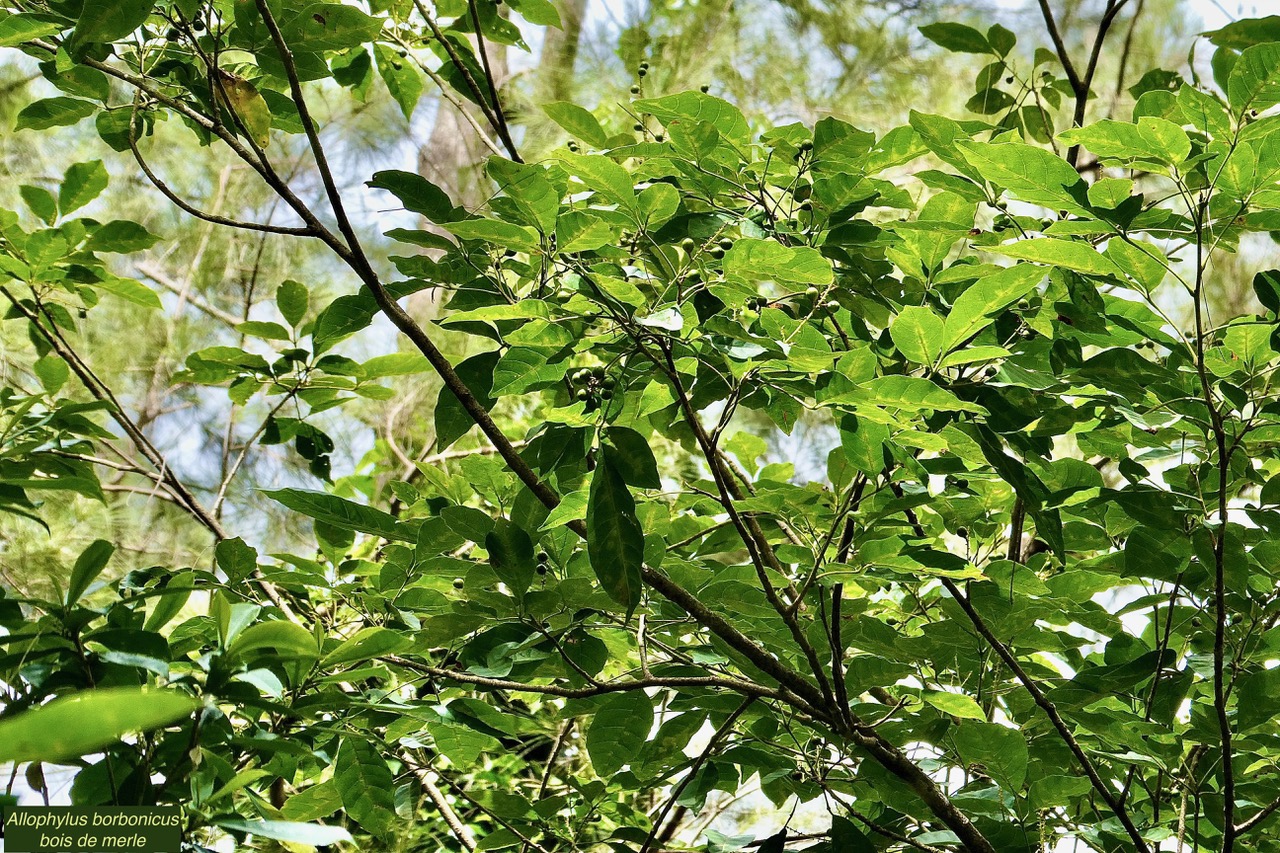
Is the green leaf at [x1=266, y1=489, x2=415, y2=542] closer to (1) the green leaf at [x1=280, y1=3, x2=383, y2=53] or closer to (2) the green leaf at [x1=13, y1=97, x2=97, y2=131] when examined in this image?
(1) the green leaf at [x1=280, y1=3, x2=383, y2=53]

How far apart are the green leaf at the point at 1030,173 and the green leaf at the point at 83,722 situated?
736mm

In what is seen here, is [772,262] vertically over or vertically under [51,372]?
under

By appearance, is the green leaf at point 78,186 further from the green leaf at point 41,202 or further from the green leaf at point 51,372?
the green leaf at point 51,372

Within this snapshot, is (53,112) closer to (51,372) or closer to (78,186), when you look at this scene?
(78,186)

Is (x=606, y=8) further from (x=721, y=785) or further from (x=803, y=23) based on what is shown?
(x=721, y=785)

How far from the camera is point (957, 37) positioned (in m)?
1.41

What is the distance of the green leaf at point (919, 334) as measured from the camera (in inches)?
32.0

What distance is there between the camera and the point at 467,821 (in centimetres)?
250

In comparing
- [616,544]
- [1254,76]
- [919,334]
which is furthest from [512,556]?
[1254,76]

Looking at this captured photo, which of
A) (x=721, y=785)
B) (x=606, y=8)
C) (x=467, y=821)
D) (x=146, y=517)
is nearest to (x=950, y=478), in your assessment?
(x=721, y=785)

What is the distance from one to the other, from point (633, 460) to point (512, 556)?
0.53 feet

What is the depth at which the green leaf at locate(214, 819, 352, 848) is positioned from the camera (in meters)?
0.55

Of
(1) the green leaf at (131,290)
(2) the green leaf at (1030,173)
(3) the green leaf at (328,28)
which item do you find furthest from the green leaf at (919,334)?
(1) the green leaf at (131,290)

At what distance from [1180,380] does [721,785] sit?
2.10ft
